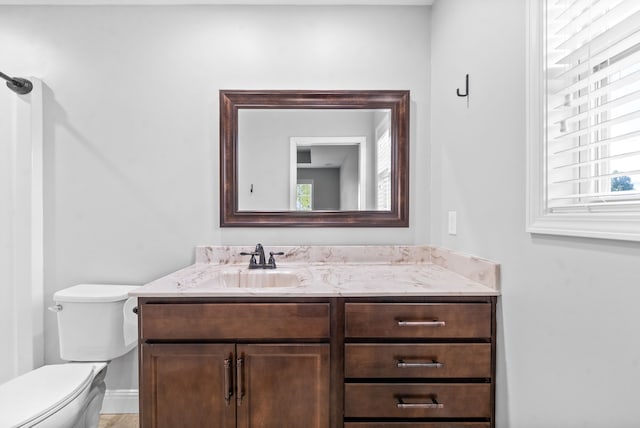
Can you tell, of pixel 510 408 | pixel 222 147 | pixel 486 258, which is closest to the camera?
pixel 510 408

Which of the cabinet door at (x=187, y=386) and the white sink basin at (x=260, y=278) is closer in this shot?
the cabinet door at (x=187, y=386)

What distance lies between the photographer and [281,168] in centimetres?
203

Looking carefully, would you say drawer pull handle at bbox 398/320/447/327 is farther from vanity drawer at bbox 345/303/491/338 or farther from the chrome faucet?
the chrome faucet

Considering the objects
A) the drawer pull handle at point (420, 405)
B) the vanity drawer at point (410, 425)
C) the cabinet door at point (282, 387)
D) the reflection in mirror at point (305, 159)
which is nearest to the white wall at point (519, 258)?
the vanity drawer at point (410, 425)

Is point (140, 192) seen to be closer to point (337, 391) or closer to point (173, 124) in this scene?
point (173, 124)

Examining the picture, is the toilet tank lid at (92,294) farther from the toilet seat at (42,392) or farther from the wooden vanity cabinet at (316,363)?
the wooden vanity cabinet at (316,363)

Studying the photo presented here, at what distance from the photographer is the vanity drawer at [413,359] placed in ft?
4.44

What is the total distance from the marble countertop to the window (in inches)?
16.6

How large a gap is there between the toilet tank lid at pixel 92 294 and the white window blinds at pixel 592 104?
6.35 ft

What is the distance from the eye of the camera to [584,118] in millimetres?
943

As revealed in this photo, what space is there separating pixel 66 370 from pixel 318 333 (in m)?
1.16

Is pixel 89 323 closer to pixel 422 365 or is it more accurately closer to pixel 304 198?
pixel 304 198

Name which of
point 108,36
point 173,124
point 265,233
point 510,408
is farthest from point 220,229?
point 510,408

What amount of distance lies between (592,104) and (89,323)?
2343mm
